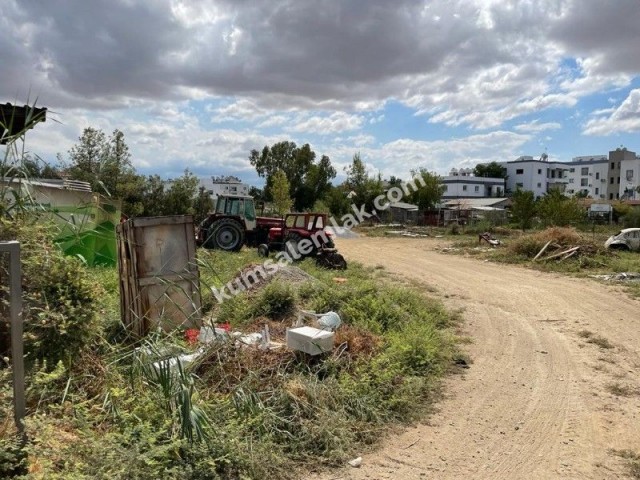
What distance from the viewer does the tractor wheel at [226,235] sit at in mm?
15938

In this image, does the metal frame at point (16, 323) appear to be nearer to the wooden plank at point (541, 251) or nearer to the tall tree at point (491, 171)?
the wooden plank at point (541, 251)

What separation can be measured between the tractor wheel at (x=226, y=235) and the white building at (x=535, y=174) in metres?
69.3

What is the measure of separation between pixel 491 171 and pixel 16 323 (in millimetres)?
86697

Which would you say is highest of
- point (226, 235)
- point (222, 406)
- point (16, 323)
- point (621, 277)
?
point (16, 323)

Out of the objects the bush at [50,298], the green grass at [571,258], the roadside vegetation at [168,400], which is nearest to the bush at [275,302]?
the roadside vegetation at [168,400]

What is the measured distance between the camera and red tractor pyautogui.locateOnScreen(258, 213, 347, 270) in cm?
1392

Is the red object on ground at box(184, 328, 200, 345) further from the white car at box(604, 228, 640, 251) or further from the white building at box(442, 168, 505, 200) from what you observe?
the white building at box(442, 168, 505, 200)

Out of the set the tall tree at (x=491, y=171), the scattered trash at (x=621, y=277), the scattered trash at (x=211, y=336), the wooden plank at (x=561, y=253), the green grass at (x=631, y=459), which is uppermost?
the tall tree at (x=491, y=171)

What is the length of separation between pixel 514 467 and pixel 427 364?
2.02 metres

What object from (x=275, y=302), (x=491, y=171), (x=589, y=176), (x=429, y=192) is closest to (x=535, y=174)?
(x=491, y=171)

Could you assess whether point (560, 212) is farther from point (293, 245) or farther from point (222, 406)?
point (222, 406)

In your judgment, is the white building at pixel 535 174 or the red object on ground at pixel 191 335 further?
the white building at pixel 535 174

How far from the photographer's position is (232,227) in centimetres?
1602

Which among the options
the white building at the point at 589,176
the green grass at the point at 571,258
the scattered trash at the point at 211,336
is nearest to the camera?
the scattered trash at the point at 211,336
